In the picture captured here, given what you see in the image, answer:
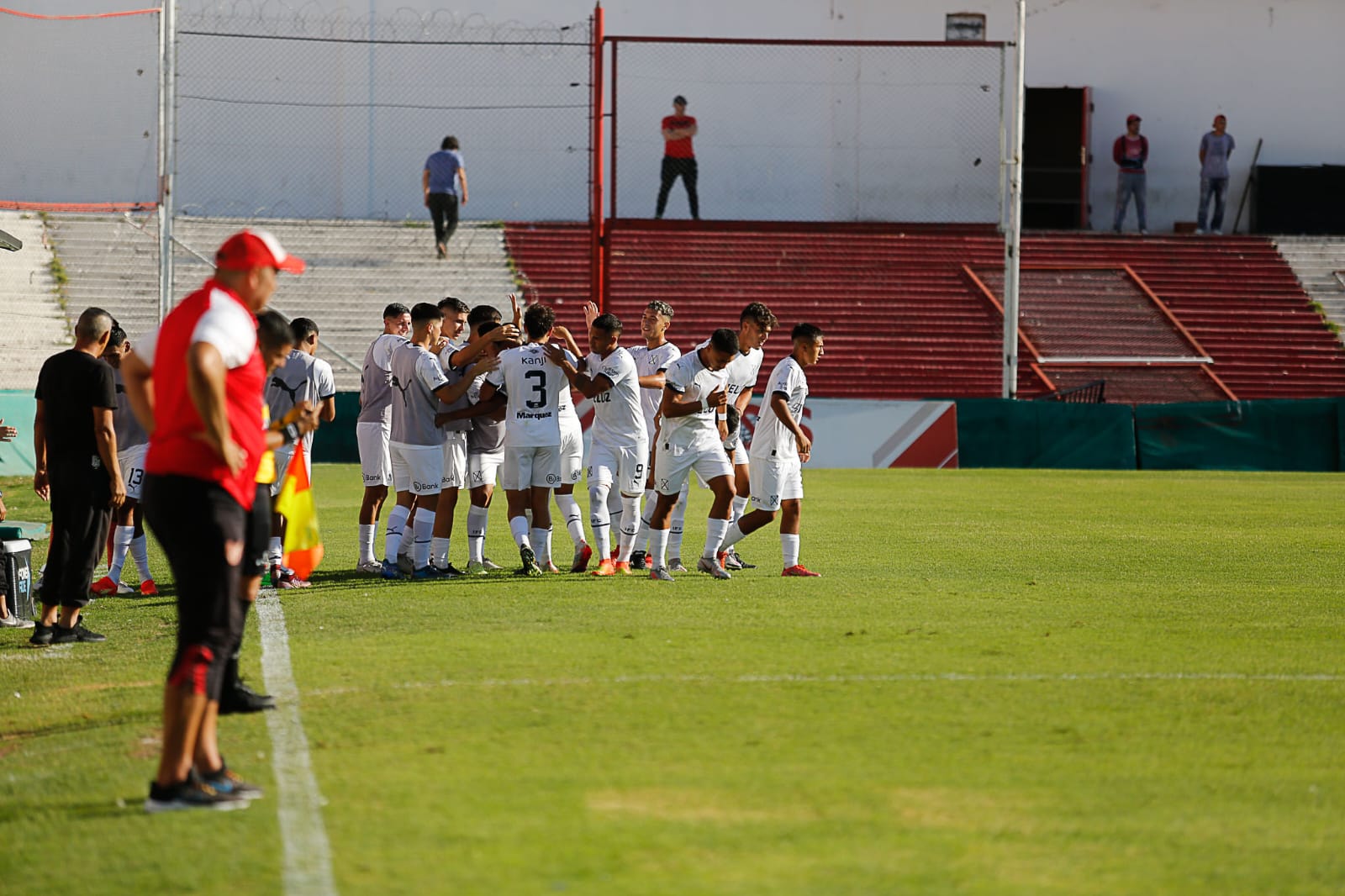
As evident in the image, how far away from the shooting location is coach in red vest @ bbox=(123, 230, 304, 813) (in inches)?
205

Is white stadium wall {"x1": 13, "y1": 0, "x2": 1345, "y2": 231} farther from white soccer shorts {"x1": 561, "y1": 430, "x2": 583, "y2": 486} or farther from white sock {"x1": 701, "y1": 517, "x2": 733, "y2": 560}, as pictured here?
white sock {"x1": 701, "y1": 517, "x2": 733, "y2": 560}

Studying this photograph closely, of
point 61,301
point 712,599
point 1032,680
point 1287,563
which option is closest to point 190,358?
point 1032,680

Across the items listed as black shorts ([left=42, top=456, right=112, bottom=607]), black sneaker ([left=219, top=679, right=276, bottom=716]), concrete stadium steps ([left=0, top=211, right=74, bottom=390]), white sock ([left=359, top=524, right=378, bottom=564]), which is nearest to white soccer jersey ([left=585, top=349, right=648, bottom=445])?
white sock ([left=359, top=524, right=378, bottom=564])

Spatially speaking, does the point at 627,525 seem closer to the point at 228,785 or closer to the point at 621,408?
the point at 621,408

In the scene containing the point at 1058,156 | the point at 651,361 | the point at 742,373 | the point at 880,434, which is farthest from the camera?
the point at 1058,156

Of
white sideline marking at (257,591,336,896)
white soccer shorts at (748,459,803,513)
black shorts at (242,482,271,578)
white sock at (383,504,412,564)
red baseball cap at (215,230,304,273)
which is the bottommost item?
white sideline marking at (257,591,336,896)

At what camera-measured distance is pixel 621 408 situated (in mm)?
11398

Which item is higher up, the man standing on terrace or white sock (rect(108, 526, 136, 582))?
the man standing on terrace

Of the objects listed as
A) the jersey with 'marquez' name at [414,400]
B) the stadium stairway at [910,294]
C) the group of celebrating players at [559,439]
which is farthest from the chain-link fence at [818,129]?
the jersey with 'marquez' name at [414,400]

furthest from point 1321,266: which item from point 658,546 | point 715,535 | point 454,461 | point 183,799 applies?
point 183,799

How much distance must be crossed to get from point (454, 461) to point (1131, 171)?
25418mm

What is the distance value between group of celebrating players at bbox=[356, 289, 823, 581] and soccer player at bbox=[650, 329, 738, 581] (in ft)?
0.04

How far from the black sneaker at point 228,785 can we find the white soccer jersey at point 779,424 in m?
6.45

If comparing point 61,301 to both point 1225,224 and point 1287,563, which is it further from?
point 1225,224
